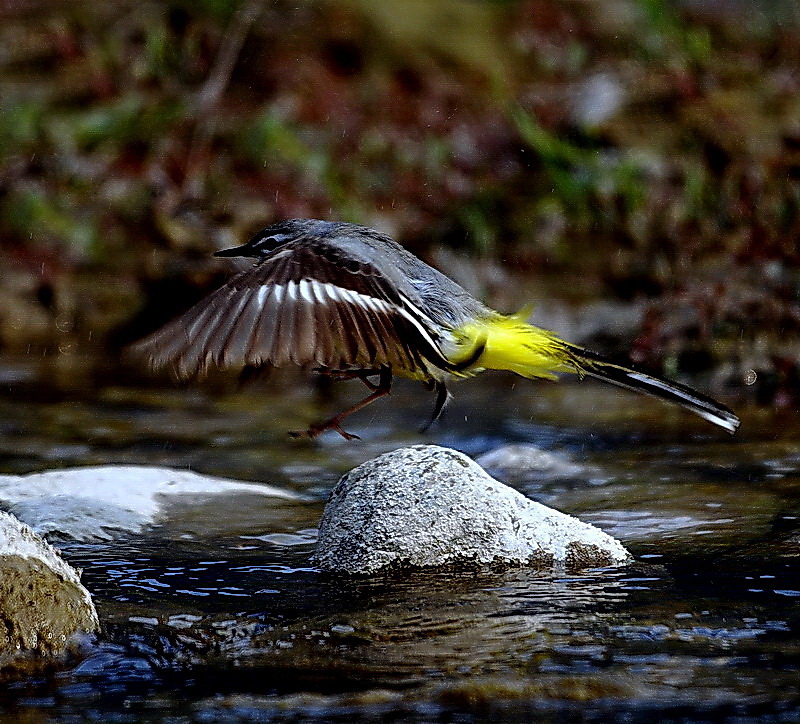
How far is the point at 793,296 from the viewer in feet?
30.3

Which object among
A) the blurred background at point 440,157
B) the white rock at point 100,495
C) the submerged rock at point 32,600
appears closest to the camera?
the submerged rock at point 32,600

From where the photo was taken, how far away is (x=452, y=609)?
4297 millimetres

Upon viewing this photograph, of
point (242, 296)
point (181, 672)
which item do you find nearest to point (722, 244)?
point (242, 296)

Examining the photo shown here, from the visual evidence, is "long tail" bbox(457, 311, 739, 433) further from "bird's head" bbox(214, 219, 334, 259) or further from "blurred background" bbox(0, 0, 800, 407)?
"blurred background" bbox(0, 0, 800, 407)

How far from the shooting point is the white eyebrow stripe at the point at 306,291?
15.8 feet

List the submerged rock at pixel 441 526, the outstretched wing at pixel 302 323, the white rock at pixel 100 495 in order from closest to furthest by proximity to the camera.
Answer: the outstretched wing at pixel 302 323 < the submerged rock at pixel 441 526 < the white rock at pixel 100 495

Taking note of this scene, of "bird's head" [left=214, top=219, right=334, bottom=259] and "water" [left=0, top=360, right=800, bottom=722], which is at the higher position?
"bird's head" [left=214, top=219, right=334, bottom=259]

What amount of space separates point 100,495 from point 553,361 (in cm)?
212

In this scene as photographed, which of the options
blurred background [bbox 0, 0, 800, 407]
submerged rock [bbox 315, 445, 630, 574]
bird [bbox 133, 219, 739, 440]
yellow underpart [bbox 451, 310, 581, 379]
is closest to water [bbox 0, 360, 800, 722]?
submerged rock [bbox 315, 445, 630, 574]

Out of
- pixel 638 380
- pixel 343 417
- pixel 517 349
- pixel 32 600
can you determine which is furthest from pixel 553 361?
pixel 32 600

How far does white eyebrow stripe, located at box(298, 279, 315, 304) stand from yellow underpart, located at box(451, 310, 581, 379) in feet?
2.81

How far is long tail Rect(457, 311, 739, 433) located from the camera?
5.46 m

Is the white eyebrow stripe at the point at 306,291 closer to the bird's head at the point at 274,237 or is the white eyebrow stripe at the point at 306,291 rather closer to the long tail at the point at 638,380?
the bird's head at the point at 274,237

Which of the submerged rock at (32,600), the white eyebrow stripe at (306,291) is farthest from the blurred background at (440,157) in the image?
the submerged rock at (32,600)
